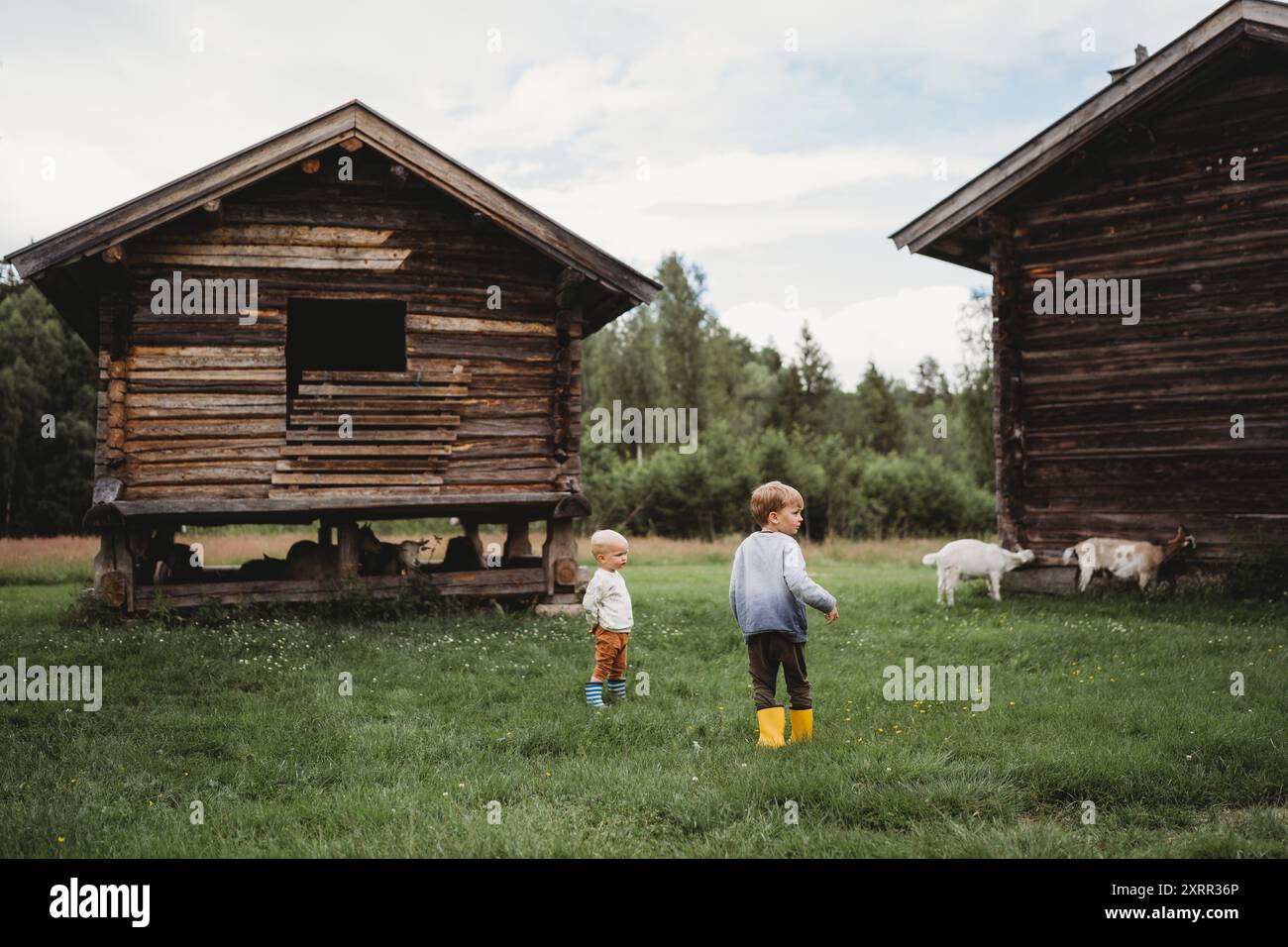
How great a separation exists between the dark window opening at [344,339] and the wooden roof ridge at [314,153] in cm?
502

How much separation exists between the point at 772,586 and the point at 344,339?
44.3 feet

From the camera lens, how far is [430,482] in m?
12.3

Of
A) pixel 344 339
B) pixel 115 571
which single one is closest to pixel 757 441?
pixel 344 339

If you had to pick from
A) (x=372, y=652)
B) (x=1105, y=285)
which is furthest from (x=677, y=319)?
(x=372, y=652)

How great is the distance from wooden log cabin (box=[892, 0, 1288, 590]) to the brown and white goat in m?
0.24

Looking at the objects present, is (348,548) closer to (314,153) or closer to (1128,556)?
(314,153)

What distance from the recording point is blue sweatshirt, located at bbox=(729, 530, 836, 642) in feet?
20.5

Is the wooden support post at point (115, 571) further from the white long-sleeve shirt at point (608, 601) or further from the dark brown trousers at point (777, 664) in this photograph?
the dark brown trousers at point (777, 664)

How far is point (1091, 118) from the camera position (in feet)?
40.4

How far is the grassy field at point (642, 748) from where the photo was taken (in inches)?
181

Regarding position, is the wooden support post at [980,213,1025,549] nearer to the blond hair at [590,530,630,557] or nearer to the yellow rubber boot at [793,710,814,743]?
the blond hair at [590,530,630,557]
